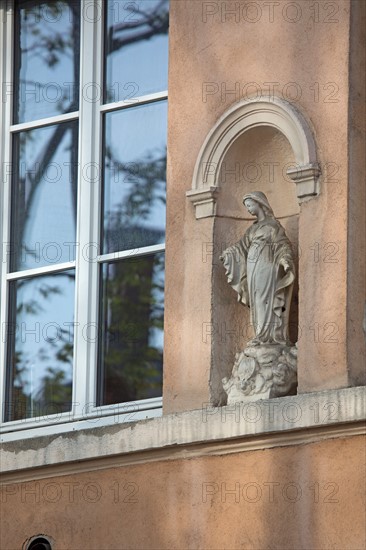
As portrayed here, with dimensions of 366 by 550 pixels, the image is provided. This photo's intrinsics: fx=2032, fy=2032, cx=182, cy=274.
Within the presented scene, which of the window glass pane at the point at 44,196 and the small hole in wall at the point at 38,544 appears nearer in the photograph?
the small hole in wall at the point at 38,544

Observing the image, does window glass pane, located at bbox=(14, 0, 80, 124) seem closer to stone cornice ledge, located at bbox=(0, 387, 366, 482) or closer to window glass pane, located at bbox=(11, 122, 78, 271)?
window glass pane, located at bbox=(11, 122, 78, 271)

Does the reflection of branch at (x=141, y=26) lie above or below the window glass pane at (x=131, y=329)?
above

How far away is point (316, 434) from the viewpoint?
10.9 metres

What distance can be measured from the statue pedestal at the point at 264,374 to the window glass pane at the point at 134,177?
1435mm

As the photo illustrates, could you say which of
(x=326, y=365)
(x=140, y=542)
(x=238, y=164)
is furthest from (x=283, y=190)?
(x=140, y=542)

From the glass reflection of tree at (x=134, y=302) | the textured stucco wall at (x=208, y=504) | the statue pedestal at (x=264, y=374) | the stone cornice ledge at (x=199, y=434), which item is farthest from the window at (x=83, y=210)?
the statue pedestal at (x=264, y=374)

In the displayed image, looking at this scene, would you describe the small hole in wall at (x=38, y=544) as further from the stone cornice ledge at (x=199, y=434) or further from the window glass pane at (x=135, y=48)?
the window glass pane at (x=135, y=48)

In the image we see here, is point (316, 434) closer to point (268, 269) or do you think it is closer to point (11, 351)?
point (268, 269)

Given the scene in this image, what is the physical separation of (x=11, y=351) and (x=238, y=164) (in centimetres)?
218

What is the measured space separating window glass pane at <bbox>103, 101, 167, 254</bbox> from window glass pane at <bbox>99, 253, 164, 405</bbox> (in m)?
0.17

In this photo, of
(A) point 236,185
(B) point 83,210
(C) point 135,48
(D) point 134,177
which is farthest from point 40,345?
(C) point 135,48

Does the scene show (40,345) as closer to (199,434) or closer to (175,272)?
(175,272)

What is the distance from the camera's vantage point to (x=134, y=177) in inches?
504

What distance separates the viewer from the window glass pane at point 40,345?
42.0ft
